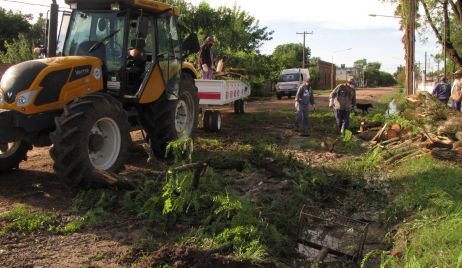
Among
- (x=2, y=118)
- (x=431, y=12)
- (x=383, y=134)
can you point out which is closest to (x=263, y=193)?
(x=2, y=118)

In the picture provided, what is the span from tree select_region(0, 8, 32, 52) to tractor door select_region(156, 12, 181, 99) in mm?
42463

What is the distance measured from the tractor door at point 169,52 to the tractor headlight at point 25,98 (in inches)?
108

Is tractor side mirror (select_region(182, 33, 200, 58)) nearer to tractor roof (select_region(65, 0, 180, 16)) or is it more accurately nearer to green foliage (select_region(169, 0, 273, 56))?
tractor roof (select_region(65, 0, 180, 16))

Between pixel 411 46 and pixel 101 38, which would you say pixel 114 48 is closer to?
pixel 101 38

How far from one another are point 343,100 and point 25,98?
8620 millimetres

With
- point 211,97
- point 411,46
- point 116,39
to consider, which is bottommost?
point 211,97

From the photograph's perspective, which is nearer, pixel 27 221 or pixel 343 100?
pixel 27 221

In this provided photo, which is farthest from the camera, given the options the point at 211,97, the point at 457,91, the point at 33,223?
the point at 457,91

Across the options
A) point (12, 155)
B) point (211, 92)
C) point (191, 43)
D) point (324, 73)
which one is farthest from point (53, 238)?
point (324, 73)

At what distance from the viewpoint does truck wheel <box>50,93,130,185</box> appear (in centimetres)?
614

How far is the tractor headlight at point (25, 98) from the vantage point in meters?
6.31

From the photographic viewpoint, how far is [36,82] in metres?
6.41

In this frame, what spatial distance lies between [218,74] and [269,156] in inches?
260

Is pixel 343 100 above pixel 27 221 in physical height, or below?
above
